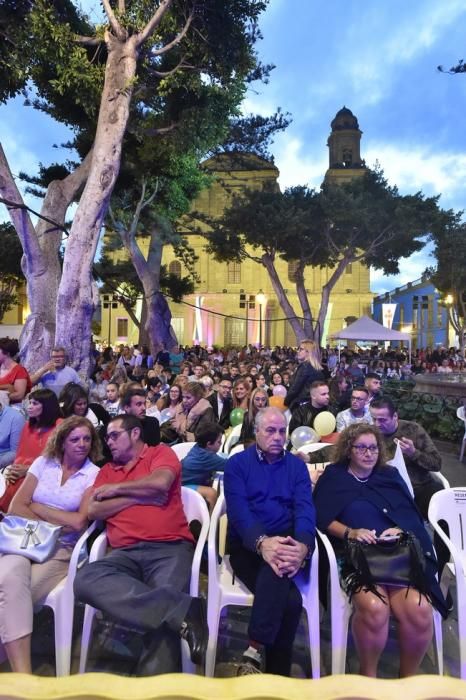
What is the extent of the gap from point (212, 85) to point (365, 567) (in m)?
11.4

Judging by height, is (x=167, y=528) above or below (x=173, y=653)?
above

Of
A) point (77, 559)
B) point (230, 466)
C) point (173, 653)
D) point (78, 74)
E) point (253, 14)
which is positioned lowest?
point (173, 653)

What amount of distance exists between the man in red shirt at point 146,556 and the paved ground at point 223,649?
0.38m

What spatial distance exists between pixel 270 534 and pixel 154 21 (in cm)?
968

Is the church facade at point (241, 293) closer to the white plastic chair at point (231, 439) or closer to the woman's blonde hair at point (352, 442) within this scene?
the white plastic chair at point (231, 439)

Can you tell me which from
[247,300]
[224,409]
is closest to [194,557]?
[224,409]

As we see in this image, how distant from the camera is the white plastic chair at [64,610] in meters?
2.39

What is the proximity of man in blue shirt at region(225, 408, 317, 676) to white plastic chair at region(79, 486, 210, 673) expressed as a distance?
8.6 inches

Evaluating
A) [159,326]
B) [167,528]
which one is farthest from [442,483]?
[159,326]

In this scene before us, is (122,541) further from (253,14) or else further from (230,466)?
(253,14)

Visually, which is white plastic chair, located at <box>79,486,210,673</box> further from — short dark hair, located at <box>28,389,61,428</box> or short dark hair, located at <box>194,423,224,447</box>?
short dark hair, located at <box>28,389,61,428</box>

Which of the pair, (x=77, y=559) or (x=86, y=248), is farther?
(x=86, y=248)

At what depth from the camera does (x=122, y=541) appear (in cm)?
272

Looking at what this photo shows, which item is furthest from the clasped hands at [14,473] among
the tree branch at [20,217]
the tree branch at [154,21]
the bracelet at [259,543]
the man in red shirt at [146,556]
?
the tree branch at [154,21]
